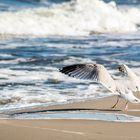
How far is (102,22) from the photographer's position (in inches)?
801

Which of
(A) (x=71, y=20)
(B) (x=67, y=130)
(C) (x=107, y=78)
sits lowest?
(B) (x=67, y=130)

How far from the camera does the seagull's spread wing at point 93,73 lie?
6691 mm

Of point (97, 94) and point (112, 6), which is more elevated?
point (112, 6)

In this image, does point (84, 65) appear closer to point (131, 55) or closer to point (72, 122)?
point (72, 122)

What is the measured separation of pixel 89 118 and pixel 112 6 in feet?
58.3

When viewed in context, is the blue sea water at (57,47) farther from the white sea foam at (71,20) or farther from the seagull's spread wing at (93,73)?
the seagull's spread wing at (93,73)

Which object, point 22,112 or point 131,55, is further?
point 131,55

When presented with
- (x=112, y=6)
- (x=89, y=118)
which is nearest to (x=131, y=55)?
(x=89, y=118)

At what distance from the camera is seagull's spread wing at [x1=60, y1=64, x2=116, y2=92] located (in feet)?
22.0

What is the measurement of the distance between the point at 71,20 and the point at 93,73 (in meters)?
13.1

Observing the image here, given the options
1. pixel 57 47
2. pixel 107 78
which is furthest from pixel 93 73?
pixel 57 47

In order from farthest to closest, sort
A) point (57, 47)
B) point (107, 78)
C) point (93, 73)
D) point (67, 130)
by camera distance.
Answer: point (57, 47) → point (93, 73) → point (107, 78) → point (67, 130)

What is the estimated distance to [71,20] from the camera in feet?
65.1

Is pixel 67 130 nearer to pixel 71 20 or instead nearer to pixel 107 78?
pixel 107 78
